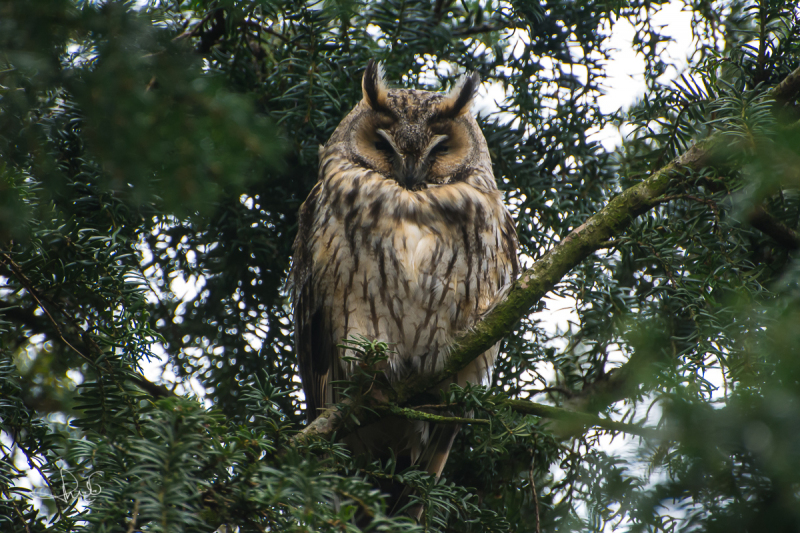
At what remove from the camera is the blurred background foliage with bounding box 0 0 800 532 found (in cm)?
78

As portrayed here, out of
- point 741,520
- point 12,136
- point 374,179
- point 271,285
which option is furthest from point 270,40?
point 741,520

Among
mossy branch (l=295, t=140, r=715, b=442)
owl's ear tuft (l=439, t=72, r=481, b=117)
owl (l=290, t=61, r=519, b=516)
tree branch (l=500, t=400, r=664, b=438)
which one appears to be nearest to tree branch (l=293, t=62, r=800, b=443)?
mossy branch (l=295, t=140, r=715, b=442)

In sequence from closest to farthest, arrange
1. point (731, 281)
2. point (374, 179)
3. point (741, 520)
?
point (741, 520)
point (731, 281)
point (374, 179)

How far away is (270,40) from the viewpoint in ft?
7.45

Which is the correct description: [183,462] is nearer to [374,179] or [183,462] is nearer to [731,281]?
[731,281]

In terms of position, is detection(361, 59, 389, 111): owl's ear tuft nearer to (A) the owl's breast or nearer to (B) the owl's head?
(B) the owl's head

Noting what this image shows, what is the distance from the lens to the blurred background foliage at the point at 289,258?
785mm

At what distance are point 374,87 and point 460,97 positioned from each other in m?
0.38

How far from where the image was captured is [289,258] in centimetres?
227

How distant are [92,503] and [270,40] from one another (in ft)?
6.09

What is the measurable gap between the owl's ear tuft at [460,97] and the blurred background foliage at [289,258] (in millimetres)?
66

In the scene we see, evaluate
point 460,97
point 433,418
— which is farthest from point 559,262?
point 460,97

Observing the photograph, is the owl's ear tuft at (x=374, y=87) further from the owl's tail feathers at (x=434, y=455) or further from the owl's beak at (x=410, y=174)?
the owl's tail feathers at (x=434, y=455)
